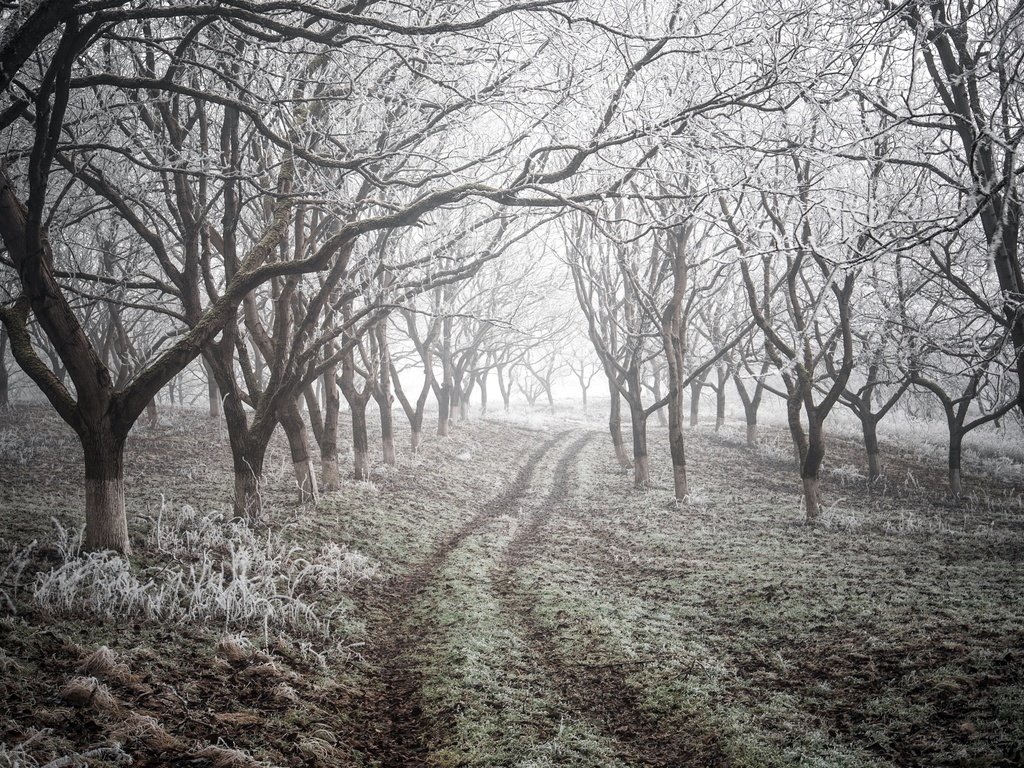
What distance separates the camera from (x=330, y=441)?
12250mm

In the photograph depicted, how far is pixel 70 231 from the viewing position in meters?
12.4

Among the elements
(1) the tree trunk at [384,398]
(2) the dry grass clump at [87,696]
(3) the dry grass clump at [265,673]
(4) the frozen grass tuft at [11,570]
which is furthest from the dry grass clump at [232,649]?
(1) the tree trunk at [384,398]

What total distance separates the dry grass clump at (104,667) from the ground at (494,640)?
2cm

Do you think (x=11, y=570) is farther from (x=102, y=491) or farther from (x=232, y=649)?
(x=232, y=649)

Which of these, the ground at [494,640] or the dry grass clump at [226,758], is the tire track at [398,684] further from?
the dry grass clump at [226,758]

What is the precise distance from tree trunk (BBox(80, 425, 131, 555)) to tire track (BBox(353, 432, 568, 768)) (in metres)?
3.27

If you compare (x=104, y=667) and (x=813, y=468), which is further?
(x=813, y=468)

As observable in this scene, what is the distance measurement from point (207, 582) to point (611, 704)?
4.55 m

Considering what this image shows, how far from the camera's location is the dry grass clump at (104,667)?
4.19 meters

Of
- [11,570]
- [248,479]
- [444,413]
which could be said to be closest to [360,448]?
[248,479]

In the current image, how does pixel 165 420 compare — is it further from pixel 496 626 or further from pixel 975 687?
pixel 975 687

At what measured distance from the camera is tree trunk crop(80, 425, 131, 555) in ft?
21.1

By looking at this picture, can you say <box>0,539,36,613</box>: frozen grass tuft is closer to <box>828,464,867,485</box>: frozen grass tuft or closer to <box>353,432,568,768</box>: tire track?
<box>353,432,568,768</box>: tire track

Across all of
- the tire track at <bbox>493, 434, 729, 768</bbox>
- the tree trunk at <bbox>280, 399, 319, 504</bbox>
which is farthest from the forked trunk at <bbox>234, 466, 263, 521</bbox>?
the tire track at <bbox>493, 434, 729, 768</bbox>
